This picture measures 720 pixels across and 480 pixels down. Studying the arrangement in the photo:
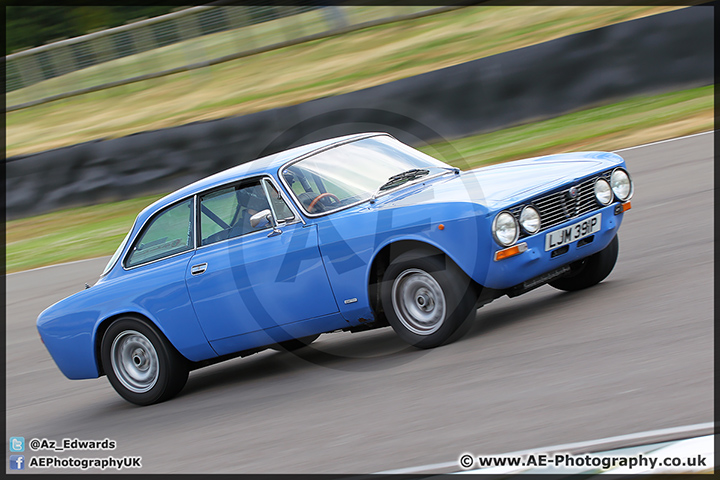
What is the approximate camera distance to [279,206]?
5852 millimetres

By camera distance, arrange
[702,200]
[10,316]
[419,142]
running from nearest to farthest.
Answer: [702,200]
[10,316]
[419,142]

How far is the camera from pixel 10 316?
1088cm

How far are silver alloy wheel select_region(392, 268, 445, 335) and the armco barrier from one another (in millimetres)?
8837

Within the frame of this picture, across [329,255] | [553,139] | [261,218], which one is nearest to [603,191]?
[329,255]

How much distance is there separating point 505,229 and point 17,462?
346cm

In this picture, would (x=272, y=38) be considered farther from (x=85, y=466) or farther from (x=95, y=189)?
(x=85, y=466)

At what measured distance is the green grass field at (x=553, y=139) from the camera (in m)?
12.4

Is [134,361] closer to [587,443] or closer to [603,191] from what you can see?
[603,191]

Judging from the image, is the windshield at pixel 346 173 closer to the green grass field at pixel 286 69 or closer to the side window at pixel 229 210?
the side window at pixel 229 210

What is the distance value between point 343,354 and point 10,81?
858 inches

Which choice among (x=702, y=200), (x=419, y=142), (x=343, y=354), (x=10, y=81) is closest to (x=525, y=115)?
(x=419, y=142)

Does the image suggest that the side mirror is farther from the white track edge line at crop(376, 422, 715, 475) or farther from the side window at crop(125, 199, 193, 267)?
the white track edge line at crop(376, 422, 715, 475)

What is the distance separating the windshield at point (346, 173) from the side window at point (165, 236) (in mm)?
879

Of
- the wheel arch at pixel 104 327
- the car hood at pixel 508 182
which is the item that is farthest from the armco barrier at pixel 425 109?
the wheel arch at pixel 104 327
